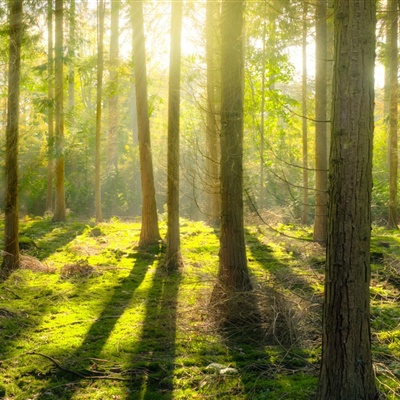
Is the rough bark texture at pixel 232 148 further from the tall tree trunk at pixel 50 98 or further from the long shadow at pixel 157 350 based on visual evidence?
the tall tree trunk at pixel 50 98

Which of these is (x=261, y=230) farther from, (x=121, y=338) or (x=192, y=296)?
(x=121, y=338)

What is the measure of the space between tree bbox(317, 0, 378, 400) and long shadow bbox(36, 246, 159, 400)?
108 inches

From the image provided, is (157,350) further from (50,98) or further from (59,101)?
(50,98)

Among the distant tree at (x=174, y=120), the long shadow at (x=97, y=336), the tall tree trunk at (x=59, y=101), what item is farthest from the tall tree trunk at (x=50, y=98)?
the long shadow at (x=97, y=336)

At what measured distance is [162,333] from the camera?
21.6ft

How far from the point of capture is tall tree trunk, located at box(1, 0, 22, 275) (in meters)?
9.27

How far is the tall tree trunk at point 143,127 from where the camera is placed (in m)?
11.9

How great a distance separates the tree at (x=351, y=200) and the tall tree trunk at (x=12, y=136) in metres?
7.20

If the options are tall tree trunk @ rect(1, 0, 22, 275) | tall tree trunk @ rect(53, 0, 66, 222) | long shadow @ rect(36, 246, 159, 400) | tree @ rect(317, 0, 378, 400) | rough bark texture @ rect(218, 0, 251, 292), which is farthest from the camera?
tall tree trunk @ rect(53, 0, 66, 222)

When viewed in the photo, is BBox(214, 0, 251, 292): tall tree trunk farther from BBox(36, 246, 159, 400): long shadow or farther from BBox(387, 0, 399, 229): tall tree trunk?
BBox(387, 0, 399, 229): tall tree trunk

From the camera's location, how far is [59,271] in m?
10.1

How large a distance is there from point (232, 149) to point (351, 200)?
3.75 metres

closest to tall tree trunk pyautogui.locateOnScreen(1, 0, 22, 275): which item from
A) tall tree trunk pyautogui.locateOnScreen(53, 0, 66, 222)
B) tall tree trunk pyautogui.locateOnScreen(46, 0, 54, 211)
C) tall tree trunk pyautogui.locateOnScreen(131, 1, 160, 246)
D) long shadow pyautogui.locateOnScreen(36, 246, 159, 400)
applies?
long shadow pyautogui.locateOnScreen(36, 246, 159, 400)

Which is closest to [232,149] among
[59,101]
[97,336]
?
[97,336]
